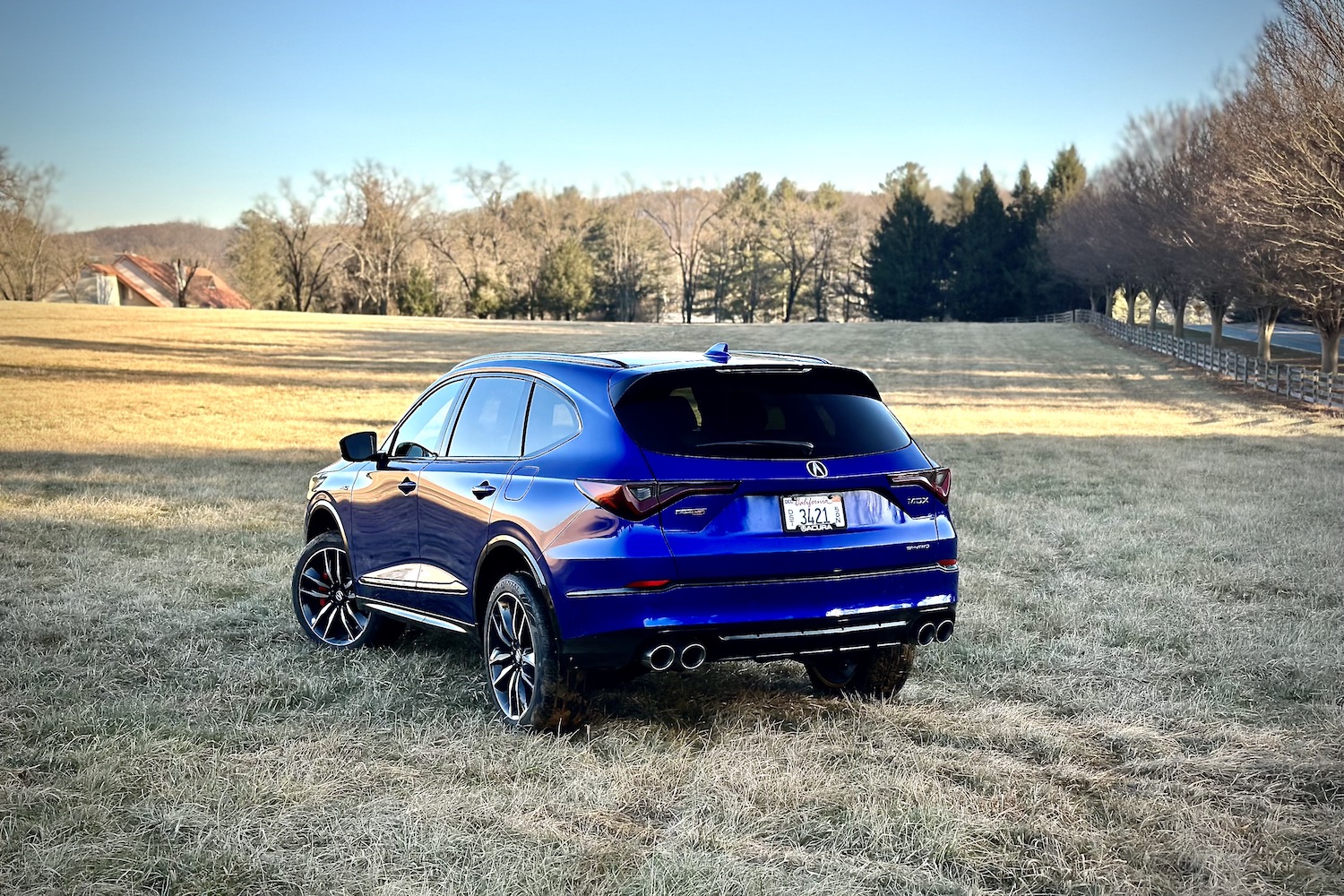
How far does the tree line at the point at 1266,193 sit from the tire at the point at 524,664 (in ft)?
89.9

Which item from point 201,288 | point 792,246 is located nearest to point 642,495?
point 792,246

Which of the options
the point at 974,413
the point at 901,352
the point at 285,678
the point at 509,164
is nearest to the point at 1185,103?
the point at 901,352

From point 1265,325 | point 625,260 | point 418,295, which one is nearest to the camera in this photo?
point 1265,325

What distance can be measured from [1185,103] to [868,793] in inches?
2426

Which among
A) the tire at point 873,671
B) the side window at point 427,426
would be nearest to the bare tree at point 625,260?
the side window at point 427,426

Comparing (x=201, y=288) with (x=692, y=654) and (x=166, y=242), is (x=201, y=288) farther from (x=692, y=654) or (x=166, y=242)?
(x=692, y=654)

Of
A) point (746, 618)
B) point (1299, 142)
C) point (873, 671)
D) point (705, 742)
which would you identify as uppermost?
point (1299, 142)

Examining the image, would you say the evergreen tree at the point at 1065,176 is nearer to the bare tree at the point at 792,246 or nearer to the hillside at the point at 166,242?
the bare tree at the point at 792,246

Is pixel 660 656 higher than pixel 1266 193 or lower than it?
lower

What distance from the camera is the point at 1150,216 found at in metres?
52.8

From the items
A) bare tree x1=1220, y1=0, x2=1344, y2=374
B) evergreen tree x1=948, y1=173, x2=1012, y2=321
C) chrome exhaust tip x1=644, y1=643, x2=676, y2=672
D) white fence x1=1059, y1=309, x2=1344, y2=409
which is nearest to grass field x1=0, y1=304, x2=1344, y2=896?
chrome exhaust tip x1=644, y1=643, x2=676, y2=672

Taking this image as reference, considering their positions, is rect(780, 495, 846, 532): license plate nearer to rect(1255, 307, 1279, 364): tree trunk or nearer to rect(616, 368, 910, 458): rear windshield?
rect(616, 368, 910, 458): rear windshield

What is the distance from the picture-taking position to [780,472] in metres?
5.43

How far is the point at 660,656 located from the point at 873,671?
1.54m
